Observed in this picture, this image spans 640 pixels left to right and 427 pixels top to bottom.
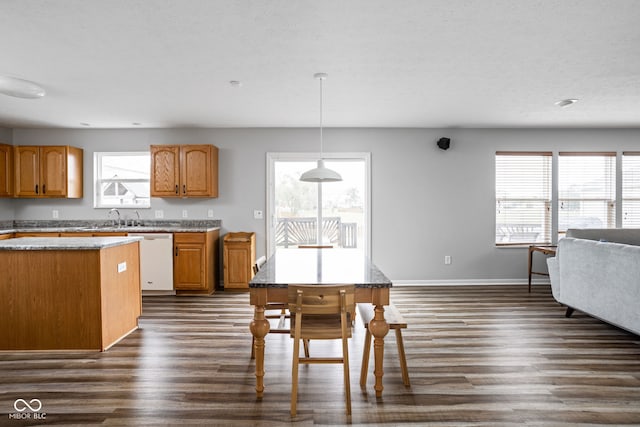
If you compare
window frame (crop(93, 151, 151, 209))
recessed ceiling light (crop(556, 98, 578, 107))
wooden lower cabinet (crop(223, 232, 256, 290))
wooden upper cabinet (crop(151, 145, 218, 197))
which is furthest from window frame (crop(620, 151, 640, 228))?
window frame (crop(93, 151, 151, 209))

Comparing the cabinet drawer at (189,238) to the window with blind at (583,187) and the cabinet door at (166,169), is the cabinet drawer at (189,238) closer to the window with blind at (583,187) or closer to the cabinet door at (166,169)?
the cabinet door at (166,169)

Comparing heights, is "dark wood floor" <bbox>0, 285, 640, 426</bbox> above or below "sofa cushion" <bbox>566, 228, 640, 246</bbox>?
below

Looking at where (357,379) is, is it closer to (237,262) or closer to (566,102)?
(237,262)

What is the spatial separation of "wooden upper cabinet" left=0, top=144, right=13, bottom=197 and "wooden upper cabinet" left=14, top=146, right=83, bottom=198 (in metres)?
0.07

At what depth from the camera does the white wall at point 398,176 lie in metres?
5.55

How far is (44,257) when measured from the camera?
2.96 metres

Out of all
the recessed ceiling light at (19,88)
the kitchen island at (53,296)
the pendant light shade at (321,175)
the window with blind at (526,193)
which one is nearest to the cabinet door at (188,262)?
the kitchen island at (53,296)

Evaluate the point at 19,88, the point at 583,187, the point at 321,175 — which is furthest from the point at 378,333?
the point at 583,187

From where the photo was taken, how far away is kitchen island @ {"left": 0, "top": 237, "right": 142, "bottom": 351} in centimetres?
295

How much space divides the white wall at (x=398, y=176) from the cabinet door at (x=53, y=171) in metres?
0.36

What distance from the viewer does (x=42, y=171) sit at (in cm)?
523

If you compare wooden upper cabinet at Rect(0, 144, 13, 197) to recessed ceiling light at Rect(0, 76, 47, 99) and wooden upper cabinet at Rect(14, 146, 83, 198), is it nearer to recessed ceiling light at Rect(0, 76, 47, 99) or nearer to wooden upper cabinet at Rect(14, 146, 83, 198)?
wooden upper cabinet at Rect(14, 146, 83, 198)

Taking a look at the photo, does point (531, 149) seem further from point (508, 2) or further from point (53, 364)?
point (53, 364)

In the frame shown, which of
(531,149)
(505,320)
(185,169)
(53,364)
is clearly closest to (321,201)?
(185,169)
